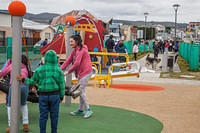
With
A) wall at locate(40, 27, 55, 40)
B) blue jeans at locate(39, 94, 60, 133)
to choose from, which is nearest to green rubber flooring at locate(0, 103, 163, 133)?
blue jeans at locate(39, 94, 60, 133)

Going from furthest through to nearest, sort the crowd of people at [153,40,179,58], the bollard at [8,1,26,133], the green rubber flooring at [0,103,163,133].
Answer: the crowd of people at [153,40,179,58], the green rubber flooring at [0,103,163,133], the bollard at [8,1,26,133]

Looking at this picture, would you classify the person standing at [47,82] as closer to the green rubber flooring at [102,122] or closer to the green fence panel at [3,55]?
the green rubber flooring at [102,122]

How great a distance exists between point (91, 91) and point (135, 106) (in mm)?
2884

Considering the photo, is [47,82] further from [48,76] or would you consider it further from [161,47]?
[161,47]

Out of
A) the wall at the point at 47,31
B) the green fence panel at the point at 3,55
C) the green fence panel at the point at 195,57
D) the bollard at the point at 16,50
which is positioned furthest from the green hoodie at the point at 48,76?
the wall at the point at 47,31

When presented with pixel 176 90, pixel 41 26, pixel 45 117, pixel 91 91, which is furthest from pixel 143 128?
pixel 41 26

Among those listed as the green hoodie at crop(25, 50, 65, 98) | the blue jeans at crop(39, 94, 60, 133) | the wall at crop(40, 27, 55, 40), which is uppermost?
the wall at crop(40, 27, 55, 40)

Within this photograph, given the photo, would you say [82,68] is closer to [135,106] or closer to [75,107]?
[75,107]

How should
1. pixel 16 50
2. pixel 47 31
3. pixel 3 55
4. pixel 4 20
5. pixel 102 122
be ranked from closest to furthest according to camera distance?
pixel 16 50, pixel 102 122, pixel 3 55, pixel 4 20, pixel 47 31

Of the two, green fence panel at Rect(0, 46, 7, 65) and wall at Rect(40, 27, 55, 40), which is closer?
green fence panel at Rect(0, 46, 7, 65)

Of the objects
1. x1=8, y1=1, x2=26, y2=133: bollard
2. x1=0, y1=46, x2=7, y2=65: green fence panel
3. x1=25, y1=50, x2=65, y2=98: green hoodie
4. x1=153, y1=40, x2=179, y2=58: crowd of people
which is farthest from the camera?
x1=153, y1=40, x2=179, y2=58: crowd of people

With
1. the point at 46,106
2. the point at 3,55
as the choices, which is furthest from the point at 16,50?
the point at 3,55

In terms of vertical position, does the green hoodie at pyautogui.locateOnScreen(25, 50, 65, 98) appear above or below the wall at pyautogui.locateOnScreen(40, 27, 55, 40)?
below

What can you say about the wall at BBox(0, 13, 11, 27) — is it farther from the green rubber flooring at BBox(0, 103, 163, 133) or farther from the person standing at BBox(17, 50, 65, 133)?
the person standing at BBox(17, 50, 65, 133)
